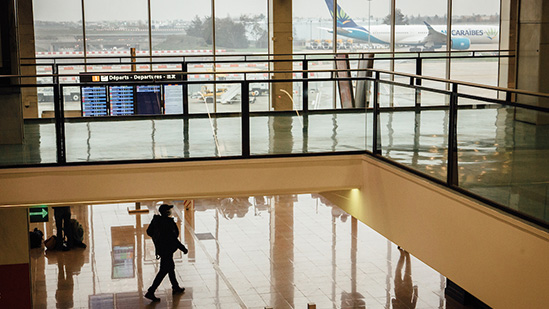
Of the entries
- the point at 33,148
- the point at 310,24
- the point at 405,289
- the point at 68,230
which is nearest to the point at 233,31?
the point at 310,24

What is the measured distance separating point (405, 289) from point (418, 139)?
6883 mm

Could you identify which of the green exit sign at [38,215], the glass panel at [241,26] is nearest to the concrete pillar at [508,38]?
the glass panel at [241,26]

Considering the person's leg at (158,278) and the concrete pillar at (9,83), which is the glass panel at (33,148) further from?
the person's leg at (158,278)

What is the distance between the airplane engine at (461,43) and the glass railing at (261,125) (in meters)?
10.4

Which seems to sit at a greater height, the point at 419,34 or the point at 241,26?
the point at 241,26

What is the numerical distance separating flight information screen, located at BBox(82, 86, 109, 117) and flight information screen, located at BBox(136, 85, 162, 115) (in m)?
0.46

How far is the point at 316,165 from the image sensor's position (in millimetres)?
8344

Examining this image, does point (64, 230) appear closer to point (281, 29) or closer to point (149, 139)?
point (281, 29)

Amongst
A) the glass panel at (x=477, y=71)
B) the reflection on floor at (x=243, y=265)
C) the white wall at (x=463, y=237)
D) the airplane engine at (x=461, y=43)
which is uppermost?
the airplane engine at (x=461, y=43)

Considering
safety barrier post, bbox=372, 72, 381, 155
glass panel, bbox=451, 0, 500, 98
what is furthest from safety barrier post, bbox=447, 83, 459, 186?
glass panel, bbox=451, 0, 500, 98

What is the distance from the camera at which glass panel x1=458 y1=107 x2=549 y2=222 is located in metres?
5.20

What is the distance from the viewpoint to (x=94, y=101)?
32.4ft

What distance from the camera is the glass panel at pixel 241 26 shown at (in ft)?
61.0

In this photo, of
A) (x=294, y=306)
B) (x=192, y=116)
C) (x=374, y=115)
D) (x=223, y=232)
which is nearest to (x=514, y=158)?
(x=374, y=115)
